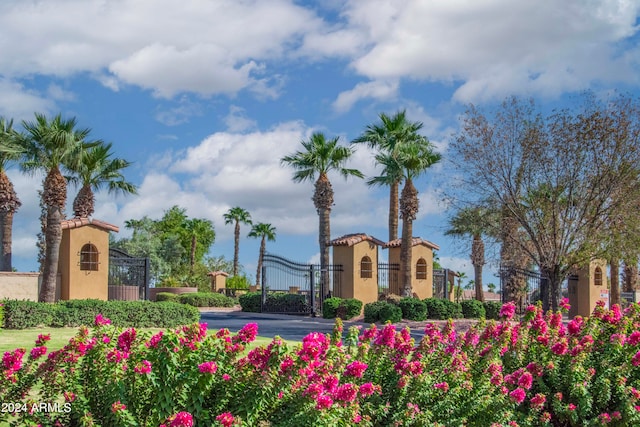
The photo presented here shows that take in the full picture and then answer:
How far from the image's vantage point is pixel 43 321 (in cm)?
1778

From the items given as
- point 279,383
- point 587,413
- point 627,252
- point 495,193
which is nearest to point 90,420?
point 279,383

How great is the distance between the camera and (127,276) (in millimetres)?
26688

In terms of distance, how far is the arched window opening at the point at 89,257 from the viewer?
2355cm

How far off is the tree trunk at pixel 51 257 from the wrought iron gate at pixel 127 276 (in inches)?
143

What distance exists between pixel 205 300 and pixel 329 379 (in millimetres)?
34040

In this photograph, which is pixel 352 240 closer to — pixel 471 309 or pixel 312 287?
pixel 312 287

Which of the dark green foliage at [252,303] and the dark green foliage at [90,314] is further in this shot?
the dark green foliage at [252,303]

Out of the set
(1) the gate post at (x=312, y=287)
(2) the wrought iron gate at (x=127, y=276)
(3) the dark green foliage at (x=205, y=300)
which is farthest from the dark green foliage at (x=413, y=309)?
(3) the dark green foliage at (x=205, y=300)

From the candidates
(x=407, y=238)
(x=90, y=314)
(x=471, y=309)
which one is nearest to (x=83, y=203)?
(x=90, y=314)

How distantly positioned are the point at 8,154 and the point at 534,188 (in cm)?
1909

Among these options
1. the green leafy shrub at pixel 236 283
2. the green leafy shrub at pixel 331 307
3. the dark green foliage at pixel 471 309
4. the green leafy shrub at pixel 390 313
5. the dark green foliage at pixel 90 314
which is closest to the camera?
the dark green foliage at pixel 90 314

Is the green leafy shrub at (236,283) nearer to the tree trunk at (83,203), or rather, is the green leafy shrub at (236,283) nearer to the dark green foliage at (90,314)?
the tree trunk at (83,203)

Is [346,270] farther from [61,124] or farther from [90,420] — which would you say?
[90,420]

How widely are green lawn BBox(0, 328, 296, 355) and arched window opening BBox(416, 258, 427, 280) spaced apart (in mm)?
15154
